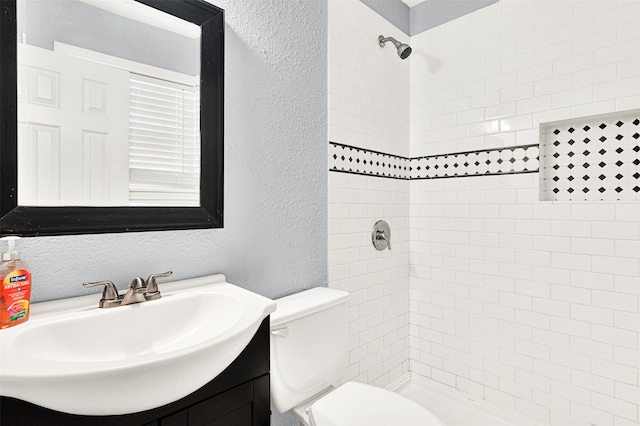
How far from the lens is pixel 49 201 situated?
3.01 feet

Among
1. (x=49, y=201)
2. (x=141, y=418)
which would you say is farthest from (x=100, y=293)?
(x=141, y=418)

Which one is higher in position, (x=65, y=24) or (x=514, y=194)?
(x=65, y=24)

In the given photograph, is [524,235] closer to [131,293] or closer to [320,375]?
[320,375]

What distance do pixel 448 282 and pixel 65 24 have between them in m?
2.07

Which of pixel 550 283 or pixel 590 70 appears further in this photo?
pixel 550 283

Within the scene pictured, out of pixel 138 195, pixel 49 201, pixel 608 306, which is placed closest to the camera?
pixel 49 201

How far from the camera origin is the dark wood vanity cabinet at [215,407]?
0.61m

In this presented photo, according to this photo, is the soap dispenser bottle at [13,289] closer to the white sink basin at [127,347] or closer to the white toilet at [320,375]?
the white sink basin at [127,347]

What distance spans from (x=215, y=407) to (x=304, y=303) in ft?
1.75

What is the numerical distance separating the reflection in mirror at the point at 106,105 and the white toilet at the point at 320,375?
55 centimetres

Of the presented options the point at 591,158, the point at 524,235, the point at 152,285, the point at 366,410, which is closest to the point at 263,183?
the point at 152,285

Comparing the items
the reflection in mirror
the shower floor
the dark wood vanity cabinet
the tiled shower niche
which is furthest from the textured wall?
the tiled shower niche

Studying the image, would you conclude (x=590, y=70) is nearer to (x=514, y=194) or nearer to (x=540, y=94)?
(x=540, y=94)

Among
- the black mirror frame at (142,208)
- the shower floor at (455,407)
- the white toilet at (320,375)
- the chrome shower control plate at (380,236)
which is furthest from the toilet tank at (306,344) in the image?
the shower floor at (455,407)
